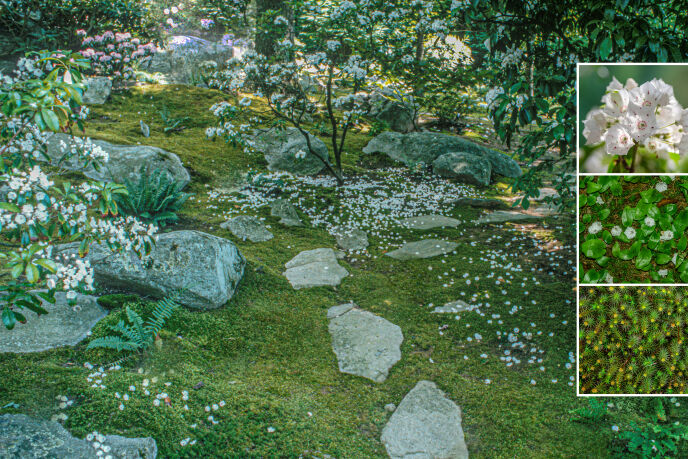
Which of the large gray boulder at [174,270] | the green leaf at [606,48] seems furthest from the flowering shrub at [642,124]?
the large gray boulder at [174,270]

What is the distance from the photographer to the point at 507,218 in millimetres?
7926

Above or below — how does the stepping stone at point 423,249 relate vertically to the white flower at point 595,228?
below

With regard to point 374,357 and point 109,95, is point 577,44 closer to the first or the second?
point 374,357

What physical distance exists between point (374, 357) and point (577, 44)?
3696 mm

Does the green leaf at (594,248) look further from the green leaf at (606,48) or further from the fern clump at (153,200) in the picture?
the fern clump at (153,200)

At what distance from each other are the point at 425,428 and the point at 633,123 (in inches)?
104

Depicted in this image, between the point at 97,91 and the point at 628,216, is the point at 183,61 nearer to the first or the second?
the point at 97,91

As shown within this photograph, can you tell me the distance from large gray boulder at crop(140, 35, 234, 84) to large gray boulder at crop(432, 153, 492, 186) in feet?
28.0

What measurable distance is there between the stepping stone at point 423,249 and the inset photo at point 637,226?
438cm

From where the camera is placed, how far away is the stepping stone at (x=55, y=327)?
3709 mm

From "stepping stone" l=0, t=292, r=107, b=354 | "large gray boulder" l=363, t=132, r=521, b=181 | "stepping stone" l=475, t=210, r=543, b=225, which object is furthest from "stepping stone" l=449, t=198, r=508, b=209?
"stepping stone" l=0, t=292, r=107, b=354

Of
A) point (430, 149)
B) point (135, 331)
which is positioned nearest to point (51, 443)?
point (135, 331)

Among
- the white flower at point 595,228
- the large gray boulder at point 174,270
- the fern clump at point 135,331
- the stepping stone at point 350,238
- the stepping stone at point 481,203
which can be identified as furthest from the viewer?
the stepping stone at point 481,203

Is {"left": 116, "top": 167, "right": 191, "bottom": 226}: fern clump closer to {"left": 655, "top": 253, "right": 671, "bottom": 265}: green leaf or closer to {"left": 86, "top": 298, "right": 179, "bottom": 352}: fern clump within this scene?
{"left": 86, "top": 298, "right": 179, "bottom": 352}: fern clump
